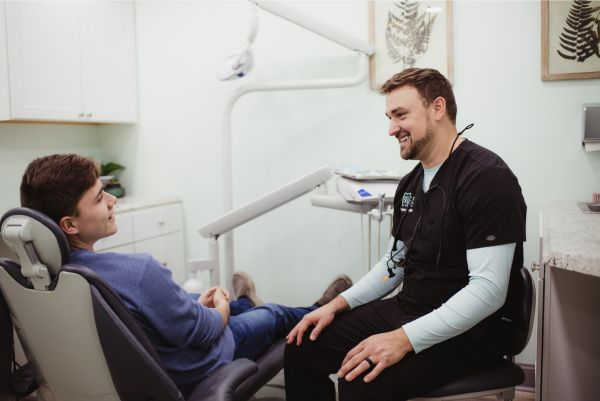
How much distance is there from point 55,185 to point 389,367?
93 centimetres

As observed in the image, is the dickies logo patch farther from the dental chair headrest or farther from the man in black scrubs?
the dental chair headrest

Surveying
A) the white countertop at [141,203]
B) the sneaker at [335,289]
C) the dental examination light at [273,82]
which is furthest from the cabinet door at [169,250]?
the sneaker at [335,289]

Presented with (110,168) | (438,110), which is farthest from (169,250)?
(438,110)

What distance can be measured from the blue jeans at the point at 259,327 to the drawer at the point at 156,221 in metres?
1.20

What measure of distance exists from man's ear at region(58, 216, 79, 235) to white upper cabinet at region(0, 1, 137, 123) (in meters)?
1.35

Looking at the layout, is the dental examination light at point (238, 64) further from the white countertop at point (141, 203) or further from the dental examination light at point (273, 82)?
the white countertop at point (141, 203)

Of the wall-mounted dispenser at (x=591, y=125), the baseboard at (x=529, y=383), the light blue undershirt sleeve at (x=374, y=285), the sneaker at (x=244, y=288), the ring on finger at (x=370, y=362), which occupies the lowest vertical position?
the baseboard at (x=529, y=383)

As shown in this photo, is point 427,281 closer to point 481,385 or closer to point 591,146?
point 481,385

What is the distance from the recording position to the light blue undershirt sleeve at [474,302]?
1.20 meters

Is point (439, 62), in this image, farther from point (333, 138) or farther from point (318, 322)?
point (318, 322)

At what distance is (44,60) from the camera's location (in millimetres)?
2451

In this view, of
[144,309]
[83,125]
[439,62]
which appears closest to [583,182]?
[439,62]

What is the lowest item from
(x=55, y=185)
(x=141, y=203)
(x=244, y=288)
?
(x=244, y=288)

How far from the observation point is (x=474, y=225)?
4.07 ft
